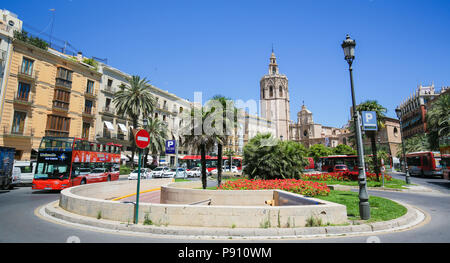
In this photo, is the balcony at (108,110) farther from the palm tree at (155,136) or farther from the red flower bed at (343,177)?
the red flower bed at (343,177)

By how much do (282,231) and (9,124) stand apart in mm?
35423

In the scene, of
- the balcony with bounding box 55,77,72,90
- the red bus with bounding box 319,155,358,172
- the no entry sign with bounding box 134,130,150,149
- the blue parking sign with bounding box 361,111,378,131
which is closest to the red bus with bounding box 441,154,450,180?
the red bus with bounding box 319,155,358,172

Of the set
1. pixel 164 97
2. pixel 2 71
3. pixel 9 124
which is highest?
pixel 164 97

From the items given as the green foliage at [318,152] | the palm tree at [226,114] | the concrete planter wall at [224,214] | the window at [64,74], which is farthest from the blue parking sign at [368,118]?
the green foliage at [318,152]

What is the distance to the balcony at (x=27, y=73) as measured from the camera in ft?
95.6

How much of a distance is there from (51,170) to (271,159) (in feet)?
53.3

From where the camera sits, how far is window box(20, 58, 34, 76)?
1172 inches

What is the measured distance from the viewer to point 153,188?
69.7 feet

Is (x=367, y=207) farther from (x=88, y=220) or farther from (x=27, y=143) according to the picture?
(x=27, y=143)

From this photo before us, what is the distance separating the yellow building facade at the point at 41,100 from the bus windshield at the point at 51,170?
17.0 meters
